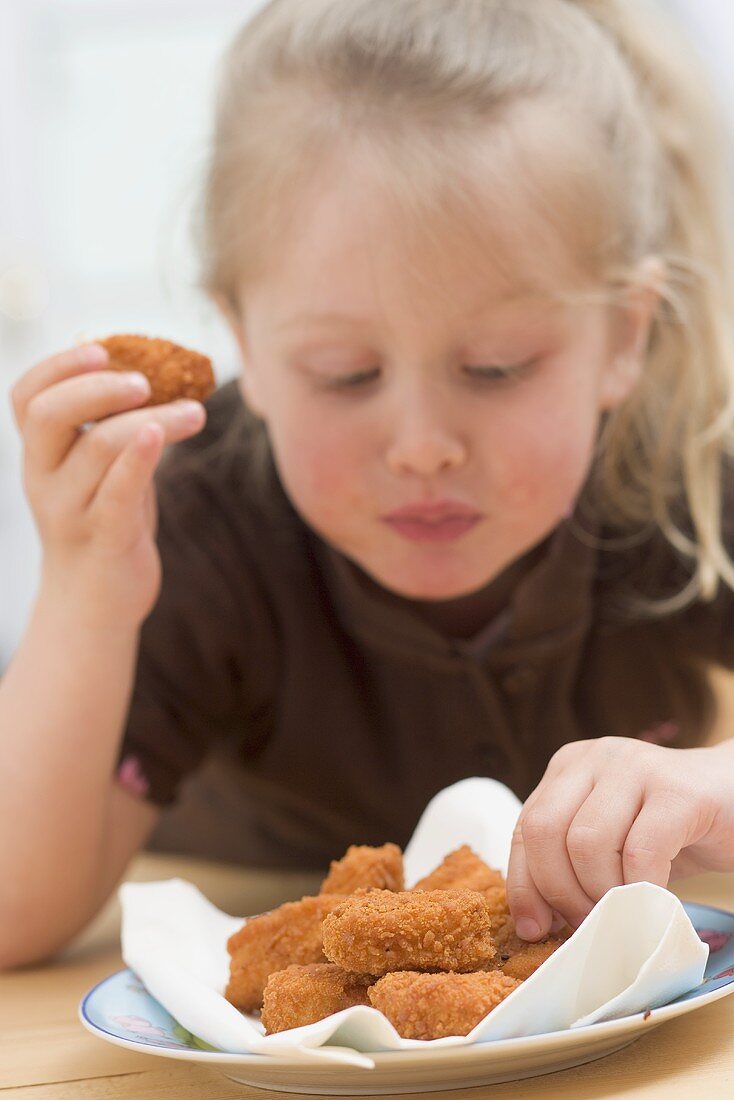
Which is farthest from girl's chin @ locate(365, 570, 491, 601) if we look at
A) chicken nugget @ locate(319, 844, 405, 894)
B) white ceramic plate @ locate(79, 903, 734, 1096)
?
white ceramic plate @ locate(79, 903, 734, 1096)

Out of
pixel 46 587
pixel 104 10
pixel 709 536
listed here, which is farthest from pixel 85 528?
pixel 104 10

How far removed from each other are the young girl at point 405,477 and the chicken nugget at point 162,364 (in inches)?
1.0

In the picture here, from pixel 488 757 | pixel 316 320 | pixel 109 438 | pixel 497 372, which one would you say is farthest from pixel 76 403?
pixel 488 757

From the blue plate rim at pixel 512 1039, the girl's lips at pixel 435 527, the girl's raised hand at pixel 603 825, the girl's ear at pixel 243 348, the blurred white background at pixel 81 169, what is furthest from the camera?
the blurred white background at pixel 81 169

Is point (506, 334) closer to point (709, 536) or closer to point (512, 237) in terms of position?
point (512, 237)

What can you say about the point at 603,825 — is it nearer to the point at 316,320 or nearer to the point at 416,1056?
the point at 416,1056

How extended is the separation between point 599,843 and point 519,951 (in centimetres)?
6

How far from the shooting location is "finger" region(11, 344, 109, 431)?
2.77 ft

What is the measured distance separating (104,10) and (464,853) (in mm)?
3084

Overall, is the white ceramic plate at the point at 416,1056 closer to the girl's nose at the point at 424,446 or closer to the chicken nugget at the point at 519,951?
the chicken nugget at the point at 519,951

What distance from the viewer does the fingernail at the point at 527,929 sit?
1.77 ft

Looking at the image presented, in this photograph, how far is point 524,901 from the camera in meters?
0.55

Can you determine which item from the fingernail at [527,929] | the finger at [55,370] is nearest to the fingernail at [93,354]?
the finger at [55,370]

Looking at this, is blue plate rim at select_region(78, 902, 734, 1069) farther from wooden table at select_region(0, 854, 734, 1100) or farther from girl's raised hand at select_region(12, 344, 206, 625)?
girl's raised hand at select_region(12, 344, 206, 625)
